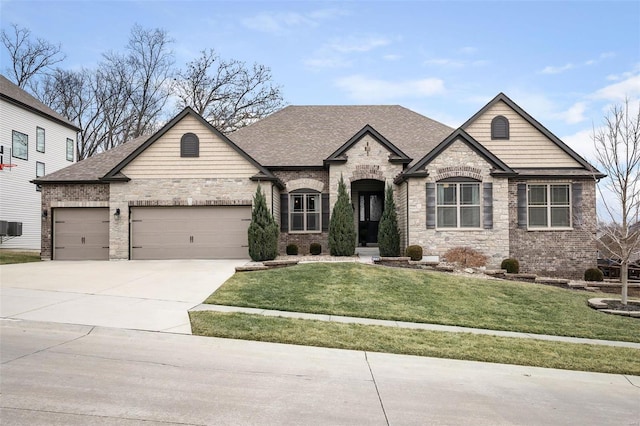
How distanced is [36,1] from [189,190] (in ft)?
26.8

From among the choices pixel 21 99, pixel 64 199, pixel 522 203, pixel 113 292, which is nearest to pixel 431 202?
pixel 522 203

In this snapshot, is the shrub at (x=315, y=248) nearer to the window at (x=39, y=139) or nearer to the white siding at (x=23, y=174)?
the white siding at (x=23, y=174)

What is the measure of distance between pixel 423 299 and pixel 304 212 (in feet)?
32.1

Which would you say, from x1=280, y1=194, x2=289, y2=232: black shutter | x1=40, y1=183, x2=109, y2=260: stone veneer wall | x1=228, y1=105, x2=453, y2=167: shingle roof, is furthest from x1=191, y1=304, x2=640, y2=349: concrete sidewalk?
x1=40, y1=183, x2=109, y2=260: stone veneer wall

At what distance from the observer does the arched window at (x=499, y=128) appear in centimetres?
1992

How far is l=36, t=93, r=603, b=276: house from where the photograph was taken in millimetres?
18156

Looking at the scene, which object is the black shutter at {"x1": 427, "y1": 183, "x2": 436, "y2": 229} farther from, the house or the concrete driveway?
the concrete driveway

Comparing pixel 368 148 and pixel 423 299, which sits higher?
pixel 368 148

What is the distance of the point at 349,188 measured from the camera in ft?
65.1

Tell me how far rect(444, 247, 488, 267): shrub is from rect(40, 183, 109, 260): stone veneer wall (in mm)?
13710

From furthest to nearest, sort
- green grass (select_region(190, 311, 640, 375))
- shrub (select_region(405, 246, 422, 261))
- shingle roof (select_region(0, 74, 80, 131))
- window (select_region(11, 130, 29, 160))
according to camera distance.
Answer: window (select_region(11, 130, 29, 160)), shingle roof (select_region(0, 74, 80, 131)), shrub (select_region(405, 246, 422, 261)), green grass (select_region(190, 311, 640, 375))

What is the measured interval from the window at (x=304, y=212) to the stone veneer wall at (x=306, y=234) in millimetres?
307

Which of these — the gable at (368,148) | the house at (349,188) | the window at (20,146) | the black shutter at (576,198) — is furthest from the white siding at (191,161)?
the window at (20,146)

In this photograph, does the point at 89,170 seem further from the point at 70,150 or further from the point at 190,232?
the point at 70,150
